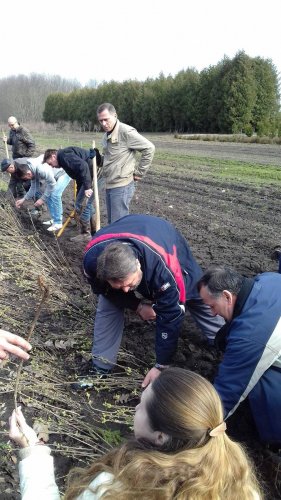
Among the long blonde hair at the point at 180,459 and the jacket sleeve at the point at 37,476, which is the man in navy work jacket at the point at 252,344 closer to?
the long blonde hair at the point at 180,459

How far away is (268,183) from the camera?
10969 mm

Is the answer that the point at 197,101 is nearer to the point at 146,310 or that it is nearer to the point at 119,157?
the point at 119,157

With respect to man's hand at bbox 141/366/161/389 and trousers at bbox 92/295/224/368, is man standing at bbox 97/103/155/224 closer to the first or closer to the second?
trousers at bbox 92/295/224/368

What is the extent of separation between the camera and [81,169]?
6016 millimetres

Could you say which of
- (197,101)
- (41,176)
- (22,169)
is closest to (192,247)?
(41,176)

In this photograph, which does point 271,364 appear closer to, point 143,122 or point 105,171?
point 105,171

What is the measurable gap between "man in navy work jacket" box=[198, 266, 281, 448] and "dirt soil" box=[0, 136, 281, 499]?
448 mm

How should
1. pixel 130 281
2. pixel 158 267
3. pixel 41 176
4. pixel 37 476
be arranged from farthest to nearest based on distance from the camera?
pixel 41 176, pixel 158 267, pixel 130 281, pixel 37 476

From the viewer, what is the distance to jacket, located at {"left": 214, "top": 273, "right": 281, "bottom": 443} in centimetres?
215

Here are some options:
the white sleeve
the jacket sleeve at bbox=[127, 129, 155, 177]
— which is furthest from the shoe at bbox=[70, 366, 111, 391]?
the jacket sleeve at bbox=[127, 129, 155, 177]

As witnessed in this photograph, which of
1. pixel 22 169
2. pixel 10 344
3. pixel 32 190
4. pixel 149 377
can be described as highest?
pixel 22 169

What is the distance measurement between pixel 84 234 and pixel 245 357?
4.52m

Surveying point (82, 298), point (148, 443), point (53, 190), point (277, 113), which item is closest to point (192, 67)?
point (277, 113)

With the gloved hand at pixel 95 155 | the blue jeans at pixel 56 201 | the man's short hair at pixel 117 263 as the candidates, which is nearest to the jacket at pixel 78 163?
the gloved hand at pixel 95 155
